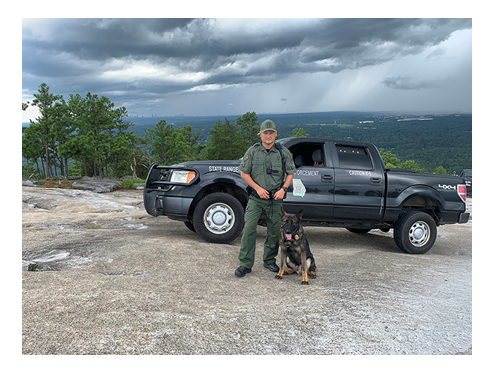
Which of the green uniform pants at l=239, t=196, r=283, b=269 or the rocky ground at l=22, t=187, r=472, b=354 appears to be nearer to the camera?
the rocky ground at l=22, t=187, r=472, b=354

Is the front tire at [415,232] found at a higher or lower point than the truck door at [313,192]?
lower

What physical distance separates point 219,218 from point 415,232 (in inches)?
154

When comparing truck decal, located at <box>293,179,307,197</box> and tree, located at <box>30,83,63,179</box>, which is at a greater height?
tree, located at <box>30,83,63,179</box>

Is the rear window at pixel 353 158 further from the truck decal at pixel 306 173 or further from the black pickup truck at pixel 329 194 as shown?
the truck decal at pixel 306 173

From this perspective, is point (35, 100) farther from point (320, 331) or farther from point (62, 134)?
point (320, 331)

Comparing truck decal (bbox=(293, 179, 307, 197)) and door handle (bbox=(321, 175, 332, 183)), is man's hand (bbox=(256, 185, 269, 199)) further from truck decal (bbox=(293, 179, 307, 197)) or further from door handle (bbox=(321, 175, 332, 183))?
door handle (bbox=(321, 175, 332, 183))

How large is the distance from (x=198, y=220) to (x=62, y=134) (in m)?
49.5

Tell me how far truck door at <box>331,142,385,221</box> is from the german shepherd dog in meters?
2.16

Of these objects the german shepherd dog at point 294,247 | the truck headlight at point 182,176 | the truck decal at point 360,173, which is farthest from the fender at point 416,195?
the truck headlight at point 182,176

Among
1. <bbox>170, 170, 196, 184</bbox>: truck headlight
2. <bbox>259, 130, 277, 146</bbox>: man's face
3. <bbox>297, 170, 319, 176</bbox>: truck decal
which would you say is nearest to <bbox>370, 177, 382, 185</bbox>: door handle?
<bbox>297, 170, 319, 176</bbox>: truck decal

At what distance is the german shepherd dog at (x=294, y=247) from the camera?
4664 millimetres

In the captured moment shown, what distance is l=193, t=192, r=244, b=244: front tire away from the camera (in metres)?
6.46

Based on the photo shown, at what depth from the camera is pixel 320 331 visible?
3197 millimetres

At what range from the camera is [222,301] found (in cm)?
391
